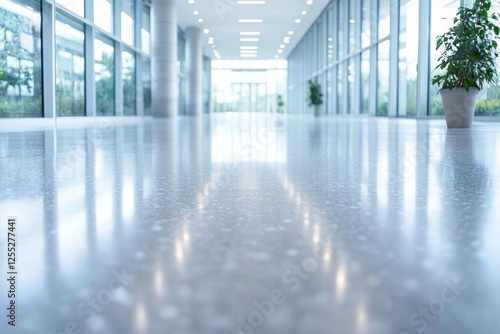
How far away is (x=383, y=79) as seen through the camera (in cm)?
1912

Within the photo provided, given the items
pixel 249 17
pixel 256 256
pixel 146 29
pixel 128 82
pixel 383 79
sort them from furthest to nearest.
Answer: pixel 249 17, pixel 146 29, pixel 128 82, pixel 383 79, pixel 256 256

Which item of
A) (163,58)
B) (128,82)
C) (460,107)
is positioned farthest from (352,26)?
(460,107)

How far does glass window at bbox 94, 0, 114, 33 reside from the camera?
16553 mm

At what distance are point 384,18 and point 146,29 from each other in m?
11.0

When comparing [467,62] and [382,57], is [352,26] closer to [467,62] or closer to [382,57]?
[382,57]

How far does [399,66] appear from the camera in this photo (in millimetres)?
17562

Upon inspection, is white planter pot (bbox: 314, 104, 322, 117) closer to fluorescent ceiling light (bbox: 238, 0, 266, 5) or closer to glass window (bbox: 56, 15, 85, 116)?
fluorescent ceiling light (bbox: 238, 0, 266, 5)

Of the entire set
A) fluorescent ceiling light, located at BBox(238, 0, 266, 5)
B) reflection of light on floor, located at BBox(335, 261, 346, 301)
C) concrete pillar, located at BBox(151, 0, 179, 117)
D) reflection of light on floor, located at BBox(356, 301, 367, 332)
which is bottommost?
reflection of light on floor, located at BBox(356, 301, 367, 332)

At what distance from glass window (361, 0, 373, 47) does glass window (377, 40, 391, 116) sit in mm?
1347

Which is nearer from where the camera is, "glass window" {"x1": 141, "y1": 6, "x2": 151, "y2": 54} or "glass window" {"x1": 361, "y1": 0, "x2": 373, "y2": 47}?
"glass window" {"x1": 361, "y1": 0, "x2": 373, "y2": 47}

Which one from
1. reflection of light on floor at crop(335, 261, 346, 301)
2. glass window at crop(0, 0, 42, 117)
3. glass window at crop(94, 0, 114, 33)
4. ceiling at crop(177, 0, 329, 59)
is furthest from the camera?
ceiling at crop(177, 0, 329, 59)

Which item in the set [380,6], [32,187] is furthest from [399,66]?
[32,187]

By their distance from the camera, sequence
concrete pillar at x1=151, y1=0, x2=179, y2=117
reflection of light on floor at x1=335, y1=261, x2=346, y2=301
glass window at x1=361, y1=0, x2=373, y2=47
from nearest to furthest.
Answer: reflection of light on floor at x1=335, y1=261, x2=346, y2=301
glass window at x1=361, y1=0, x2=373, y2=47
concrete pillar at x1=151, y1=0, x2=179, y2=117

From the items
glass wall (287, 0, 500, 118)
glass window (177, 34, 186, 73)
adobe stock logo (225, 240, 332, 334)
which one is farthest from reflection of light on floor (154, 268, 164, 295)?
glass window (177, 34, 186, 73)
